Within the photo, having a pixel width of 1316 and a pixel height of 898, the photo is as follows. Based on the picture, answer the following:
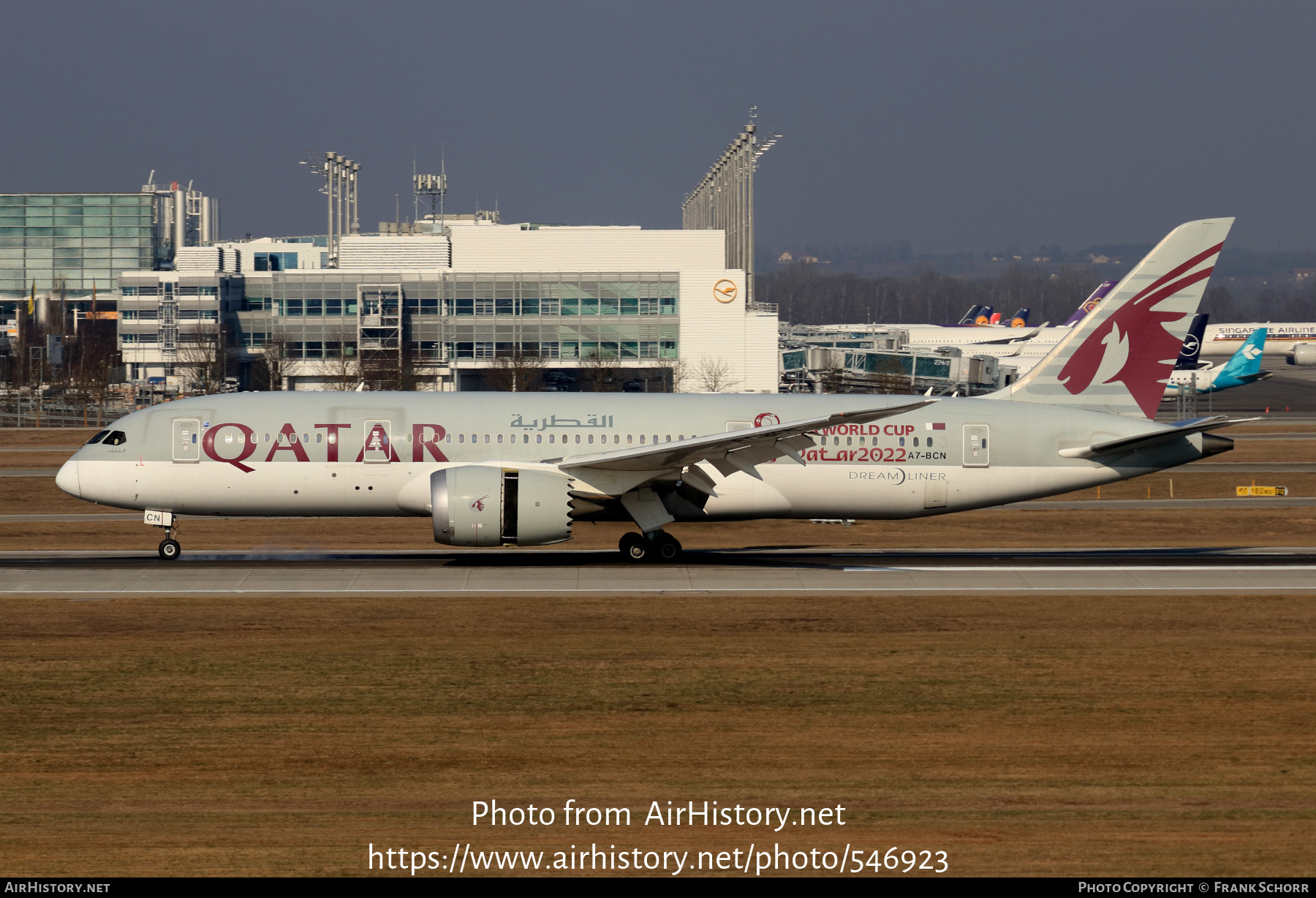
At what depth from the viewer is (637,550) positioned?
36438mm

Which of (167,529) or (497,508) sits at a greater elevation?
(497,508)

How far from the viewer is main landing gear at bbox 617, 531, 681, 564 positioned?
3641cm

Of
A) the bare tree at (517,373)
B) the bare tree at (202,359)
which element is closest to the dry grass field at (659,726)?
the bare tree at (202,359)

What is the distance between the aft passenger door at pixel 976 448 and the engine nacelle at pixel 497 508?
37.6 feet

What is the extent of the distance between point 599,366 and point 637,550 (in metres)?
82.4

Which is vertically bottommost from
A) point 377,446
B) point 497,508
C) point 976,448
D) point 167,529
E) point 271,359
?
point 167,529

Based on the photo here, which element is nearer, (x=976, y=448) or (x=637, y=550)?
(x=637, y=550)

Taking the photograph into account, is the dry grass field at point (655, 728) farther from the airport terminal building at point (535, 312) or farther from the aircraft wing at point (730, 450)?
the airport terminal building at point (535, 312)

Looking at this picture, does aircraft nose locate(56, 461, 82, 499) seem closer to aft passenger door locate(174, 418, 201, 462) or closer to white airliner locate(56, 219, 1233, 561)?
white airliner locate(56, 219, 1233, 561)

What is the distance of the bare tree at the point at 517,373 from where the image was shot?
11394 cm

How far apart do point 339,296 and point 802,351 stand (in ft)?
229

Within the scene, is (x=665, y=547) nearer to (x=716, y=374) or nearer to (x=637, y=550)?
(x=637, y=550)

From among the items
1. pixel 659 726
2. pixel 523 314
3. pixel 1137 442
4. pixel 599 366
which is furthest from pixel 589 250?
pixel 659 726
